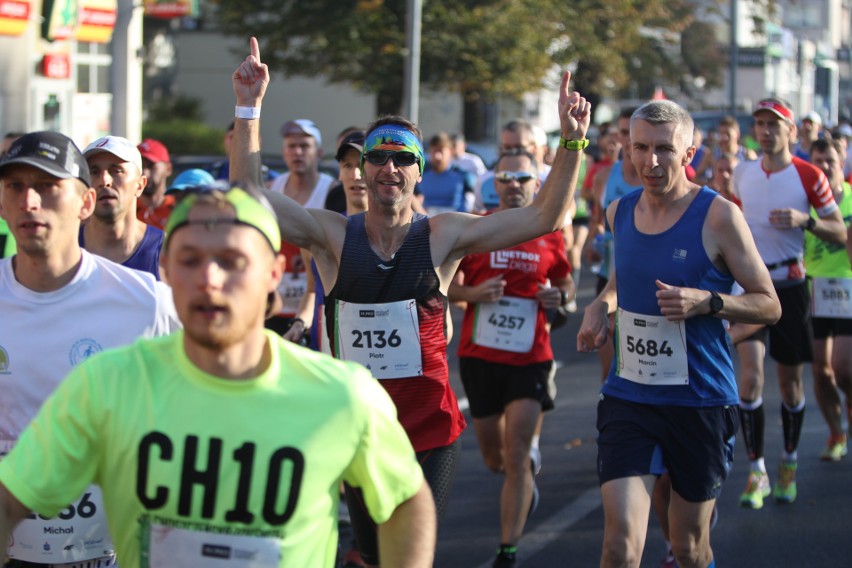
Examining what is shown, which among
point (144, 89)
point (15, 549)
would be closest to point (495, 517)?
point (15, 549)

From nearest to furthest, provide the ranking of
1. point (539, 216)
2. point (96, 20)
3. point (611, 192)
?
point (539, 216) < point (611, 192) < point (96, 20)

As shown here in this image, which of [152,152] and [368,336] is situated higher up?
[152,152]

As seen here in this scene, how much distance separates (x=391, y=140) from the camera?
519 centimetres

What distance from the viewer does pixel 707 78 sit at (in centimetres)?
4891

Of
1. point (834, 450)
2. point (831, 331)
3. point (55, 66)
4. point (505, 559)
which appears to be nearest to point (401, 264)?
point (505, 559)

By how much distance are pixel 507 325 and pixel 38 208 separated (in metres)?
3.64

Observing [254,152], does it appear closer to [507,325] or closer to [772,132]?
[507,325]

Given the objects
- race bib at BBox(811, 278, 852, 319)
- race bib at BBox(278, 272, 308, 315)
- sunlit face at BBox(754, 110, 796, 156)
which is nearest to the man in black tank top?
race bib at BBox(278, 272, 308, 315)

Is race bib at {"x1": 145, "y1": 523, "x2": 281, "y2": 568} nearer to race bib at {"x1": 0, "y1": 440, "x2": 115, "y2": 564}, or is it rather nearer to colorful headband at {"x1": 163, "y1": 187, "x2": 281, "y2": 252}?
colorful headband at {"x1": 163, "y1": 187, "x2": 281, "y2": 252}

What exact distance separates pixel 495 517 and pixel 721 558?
131cm

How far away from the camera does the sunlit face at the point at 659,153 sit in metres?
5.29

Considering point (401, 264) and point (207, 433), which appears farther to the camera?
point (401, 264)

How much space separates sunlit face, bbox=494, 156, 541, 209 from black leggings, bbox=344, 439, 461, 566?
2.47 m

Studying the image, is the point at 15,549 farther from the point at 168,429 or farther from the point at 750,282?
the point at 750,282
